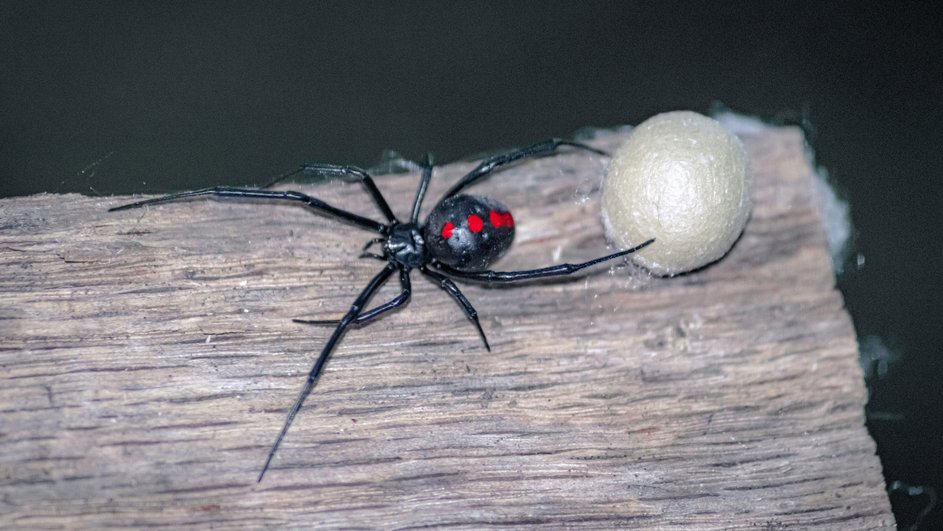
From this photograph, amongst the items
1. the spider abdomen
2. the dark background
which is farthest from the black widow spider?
the dark background

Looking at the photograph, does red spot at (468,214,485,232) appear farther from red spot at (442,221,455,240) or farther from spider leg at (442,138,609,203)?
spider leg at (442,138,609,203)

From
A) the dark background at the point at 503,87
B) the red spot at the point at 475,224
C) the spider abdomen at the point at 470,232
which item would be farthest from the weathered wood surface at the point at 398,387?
the dark background at the point at 503,87

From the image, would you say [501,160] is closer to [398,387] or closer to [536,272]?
[536,272]

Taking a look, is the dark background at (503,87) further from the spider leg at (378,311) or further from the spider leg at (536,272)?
the spider leg at (536,272)

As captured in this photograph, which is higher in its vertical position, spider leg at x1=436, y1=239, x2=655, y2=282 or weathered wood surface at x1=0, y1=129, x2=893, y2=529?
spider leg at x1=436, y1=239, x2=655, y2=282

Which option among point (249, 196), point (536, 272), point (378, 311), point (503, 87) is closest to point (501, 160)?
point (536, 272)

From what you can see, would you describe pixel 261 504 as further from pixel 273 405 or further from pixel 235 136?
pixel 235 136
